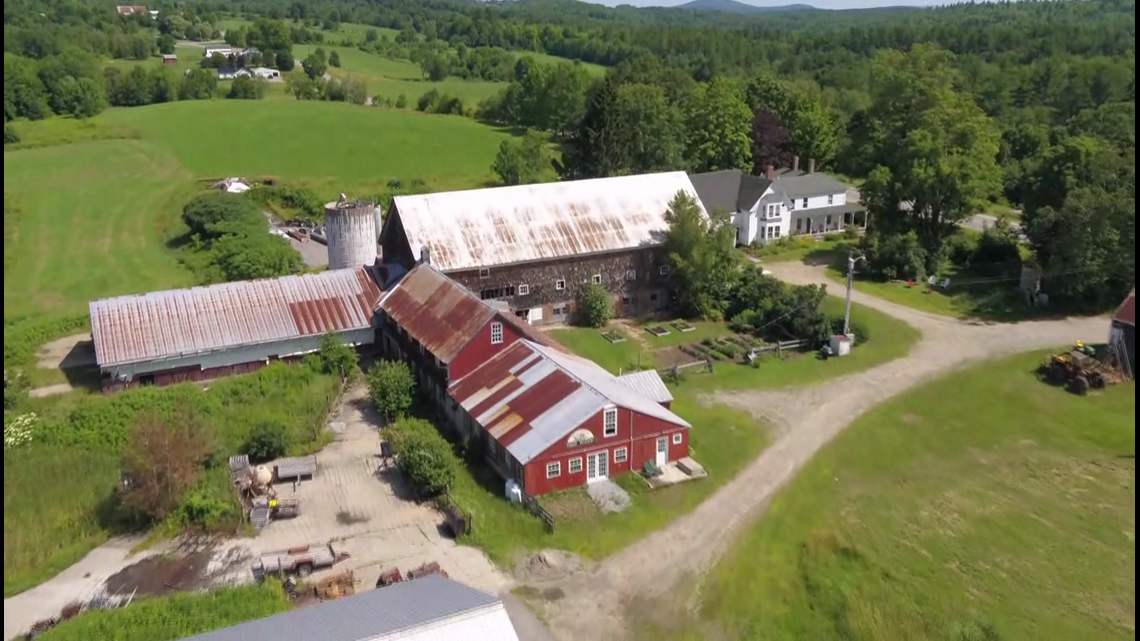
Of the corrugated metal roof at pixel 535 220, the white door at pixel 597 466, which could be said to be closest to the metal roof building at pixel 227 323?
the corrugated metal roof at pixel 535 220

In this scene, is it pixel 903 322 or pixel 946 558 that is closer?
pixel 946 558

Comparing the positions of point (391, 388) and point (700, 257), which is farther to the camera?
point (700, 257)

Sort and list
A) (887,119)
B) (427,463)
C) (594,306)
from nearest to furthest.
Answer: (427,463) → (594,306) → (887,119)

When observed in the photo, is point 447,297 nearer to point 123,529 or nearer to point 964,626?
point 123,529

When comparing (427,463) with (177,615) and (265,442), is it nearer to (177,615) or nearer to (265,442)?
(265,442)

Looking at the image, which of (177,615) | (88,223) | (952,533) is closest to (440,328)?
(177,615)

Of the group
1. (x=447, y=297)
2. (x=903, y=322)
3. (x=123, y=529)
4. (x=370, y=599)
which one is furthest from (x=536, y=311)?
(x=370, y=599)
